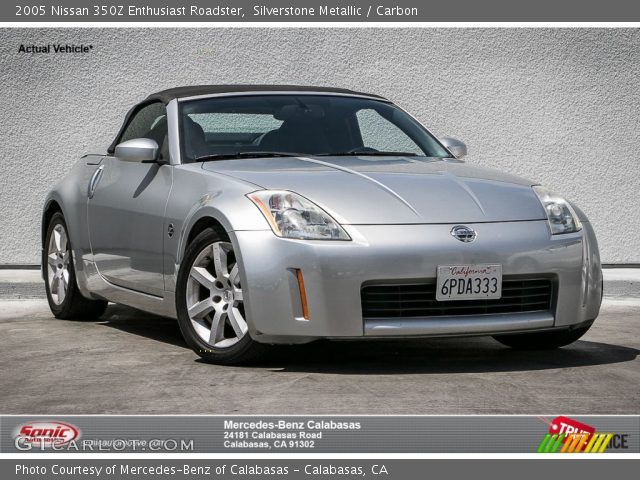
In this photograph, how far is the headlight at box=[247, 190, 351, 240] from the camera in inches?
230

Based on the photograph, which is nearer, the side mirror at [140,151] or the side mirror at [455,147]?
the side mirror at [140,151]

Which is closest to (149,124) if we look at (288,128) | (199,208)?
(288,128)

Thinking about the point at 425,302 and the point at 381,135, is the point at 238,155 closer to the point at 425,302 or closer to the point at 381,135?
the point at 425,302

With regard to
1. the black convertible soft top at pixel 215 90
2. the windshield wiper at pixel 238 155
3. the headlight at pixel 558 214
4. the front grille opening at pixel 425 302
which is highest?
the black convertible soft top at pixel 215 90

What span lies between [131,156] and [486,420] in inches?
120

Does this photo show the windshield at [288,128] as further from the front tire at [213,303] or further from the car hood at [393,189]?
the front tire at [213,303]

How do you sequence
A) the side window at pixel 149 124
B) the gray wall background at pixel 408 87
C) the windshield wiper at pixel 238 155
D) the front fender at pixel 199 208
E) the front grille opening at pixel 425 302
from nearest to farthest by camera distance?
the front grille opening at pixel 425 302 → the front fender at pixel 199 208 → the windshield wiper at pixel 238 155 → the side window at pixel 149 124 → the gray wall background at pixel 408 87

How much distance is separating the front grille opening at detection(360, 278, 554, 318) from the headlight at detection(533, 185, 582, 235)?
35 cm

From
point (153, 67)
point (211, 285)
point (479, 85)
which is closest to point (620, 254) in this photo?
point (479, 85)

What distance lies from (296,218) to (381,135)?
501 centimetres

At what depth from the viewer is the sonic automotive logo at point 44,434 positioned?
4.58 m

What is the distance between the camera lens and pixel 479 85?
11492 millimetres

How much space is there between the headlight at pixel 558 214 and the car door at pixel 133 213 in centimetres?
196

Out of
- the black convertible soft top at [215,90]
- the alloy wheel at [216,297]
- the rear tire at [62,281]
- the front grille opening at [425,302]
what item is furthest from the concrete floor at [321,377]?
the black convertible soft top at [215,90]
